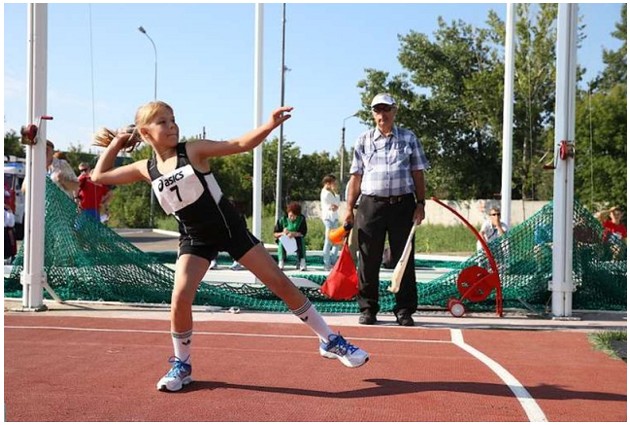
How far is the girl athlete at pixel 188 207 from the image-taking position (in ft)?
16.0

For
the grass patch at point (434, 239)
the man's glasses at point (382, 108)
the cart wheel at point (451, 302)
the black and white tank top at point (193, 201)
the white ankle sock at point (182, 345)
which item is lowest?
the grass patch at point (434, 239)

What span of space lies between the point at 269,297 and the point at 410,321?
2.27 meters

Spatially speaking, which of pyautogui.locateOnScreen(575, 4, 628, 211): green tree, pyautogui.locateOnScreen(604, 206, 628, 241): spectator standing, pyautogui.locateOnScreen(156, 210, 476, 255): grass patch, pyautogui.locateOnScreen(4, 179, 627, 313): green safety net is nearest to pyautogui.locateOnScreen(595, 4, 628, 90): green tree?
pyautogui.locateOnScreen(575, 4, 628, 211): green tree

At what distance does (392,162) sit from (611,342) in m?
2.69

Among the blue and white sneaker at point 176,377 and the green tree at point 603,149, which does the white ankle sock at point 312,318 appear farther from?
the green tree at point 603,149

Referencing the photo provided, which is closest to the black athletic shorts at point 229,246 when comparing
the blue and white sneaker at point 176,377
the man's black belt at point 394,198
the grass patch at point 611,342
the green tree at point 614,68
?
the blue and white sneaker at point 176,377

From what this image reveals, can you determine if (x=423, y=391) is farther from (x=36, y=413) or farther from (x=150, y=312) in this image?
(x=150, y=312)

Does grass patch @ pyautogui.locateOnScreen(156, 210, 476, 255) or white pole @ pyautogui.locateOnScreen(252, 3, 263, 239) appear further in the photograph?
grass patch @ pyautogui.locateOnScreen(156, 210, 476, 255)

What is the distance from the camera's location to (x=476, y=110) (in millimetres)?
46688

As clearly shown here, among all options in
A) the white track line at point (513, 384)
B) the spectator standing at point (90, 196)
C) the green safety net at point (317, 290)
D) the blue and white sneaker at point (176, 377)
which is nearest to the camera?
the white track line at point (513, 384)

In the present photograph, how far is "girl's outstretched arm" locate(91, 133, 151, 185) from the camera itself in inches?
202

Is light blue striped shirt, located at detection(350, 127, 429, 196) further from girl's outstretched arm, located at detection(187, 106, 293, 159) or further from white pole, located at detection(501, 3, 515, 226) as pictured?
white pole, located at detection(501, 3, 515, 226)

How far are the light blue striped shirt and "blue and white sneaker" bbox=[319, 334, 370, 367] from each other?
8.74 feet

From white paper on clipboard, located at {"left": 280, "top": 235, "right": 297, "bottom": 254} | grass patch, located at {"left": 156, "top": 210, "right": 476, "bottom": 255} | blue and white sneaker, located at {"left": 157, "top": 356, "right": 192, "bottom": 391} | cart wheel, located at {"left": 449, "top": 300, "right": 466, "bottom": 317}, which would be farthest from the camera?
grass patch, located at {"left": 156, "top": 210, "right": 476, "bottom": 255}
